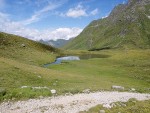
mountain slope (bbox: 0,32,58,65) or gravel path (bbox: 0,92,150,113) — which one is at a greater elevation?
mountain slope (bbox: 0,32,58,65)

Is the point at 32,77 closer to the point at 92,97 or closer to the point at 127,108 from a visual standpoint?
the point at 92,97

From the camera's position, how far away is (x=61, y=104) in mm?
28438

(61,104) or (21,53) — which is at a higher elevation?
(21,53)

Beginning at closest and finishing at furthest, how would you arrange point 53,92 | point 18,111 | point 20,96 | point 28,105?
point 18,111
point 28,105
point 20,96
point 53,92

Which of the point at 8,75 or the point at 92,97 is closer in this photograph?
the point at 92,97

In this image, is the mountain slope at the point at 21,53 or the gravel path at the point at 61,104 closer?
the gravel path at the point at 61,104

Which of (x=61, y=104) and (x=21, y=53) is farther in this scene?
(x=21, y=53)

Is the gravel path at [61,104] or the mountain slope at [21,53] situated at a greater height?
the mountain slope at [21,53]

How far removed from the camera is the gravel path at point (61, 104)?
2668 centimetres

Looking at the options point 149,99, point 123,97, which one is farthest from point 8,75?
point 149,99

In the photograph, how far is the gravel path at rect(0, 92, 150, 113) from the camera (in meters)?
26.7

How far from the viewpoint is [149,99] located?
113ft

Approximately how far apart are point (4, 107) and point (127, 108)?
49.0ft

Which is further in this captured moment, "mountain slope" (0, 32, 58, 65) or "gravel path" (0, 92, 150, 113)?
"mountain slope" (0, 32, 58, 65)
